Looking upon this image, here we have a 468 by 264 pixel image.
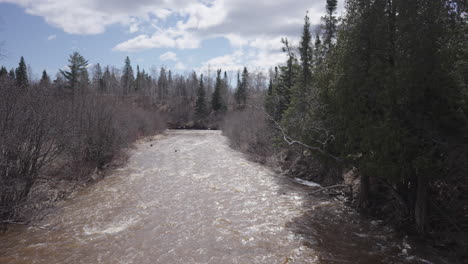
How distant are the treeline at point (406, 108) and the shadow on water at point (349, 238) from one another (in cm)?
76

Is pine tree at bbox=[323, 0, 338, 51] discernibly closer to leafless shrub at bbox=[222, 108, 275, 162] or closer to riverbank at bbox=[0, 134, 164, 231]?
leafless shrub at bbox=[222, 108, 275, 162]

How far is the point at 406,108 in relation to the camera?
8.04 m

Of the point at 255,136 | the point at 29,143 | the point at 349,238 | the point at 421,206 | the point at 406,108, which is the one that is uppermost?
the point at 406,108

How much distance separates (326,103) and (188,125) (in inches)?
2295

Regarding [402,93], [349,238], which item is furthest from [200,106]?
[402,93]

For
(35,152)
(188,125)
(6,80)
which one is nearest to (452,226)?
(35,152)

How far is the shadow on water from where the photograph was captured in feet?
25.2

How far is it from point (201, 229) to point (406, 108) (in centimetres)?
756

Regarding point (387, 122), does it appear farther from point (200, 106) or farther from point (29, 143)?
point (200, 106)

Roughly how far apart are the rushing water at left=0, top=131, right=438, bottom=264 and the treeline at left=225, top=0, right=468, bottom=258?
1404mm

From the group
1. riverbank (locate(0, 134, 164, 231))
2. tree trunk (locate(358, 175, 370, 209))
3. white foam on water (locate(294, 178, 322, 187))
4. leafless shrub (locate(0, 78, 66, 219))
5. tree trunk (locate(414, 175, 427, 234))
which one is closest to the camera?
tree trunk (locate(414, 175, 427, 234))

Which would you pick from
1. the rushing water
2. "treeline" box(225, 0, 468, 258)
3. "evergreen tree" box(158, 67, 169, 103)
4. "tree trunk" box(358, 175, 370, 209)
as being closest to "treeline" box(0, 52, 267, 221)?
the rushing water

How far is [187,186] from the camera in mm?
14727

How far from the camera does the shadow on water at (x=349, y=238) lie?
25.2 ft
